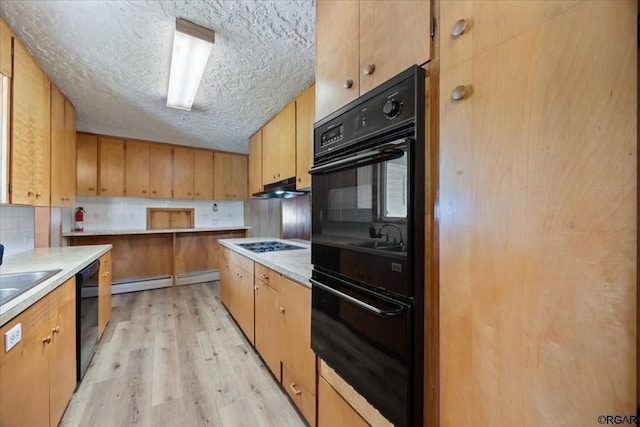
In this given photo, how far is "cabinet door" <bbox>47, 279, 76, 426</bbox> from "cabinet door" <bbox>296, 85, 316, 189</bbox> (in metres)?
1.69

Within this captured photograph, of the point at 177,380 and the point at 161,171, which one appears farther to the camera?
the point at 161,171

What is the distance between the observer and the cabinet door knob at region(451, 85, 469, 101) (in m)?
0.66

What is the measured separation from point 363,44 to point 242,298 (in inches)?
86.8

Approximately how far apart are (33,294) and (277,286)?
3.65 feet

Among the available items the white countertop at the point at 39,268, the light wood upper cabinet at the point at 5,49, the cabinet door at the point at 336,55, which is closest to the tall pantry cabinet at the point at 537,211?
the cabinet door at the point at 336,55

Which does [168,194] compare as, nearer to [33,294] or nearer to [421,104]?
[33,294]

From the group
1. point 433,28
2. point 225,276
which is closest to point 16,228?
point 225,276

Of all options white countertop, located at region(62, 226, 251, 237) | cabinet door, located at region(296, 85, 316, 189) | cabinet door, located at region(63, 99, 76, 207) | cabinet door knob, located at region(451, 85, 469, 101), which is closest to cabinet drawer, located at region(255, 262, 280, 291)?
cabinet door, located at region(296, 85, 316, 189)

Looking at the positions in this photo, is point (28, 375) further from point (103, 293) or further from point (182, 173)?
point (182, 173)

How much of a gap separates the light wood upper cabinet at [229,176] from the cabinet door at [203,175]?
67 millimetres

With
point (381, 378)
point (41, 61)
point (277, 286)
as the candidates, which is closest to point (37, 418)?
point (277, 286)

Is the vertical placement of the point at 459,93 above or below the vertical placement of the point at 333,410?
above

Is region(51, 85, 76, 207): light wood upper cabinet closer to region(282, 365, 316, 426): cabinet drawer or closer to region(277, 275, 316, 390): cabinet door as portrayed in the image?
region(277, 275, 316, 390): cabinet door

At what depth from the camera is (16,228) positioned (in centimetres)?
220
